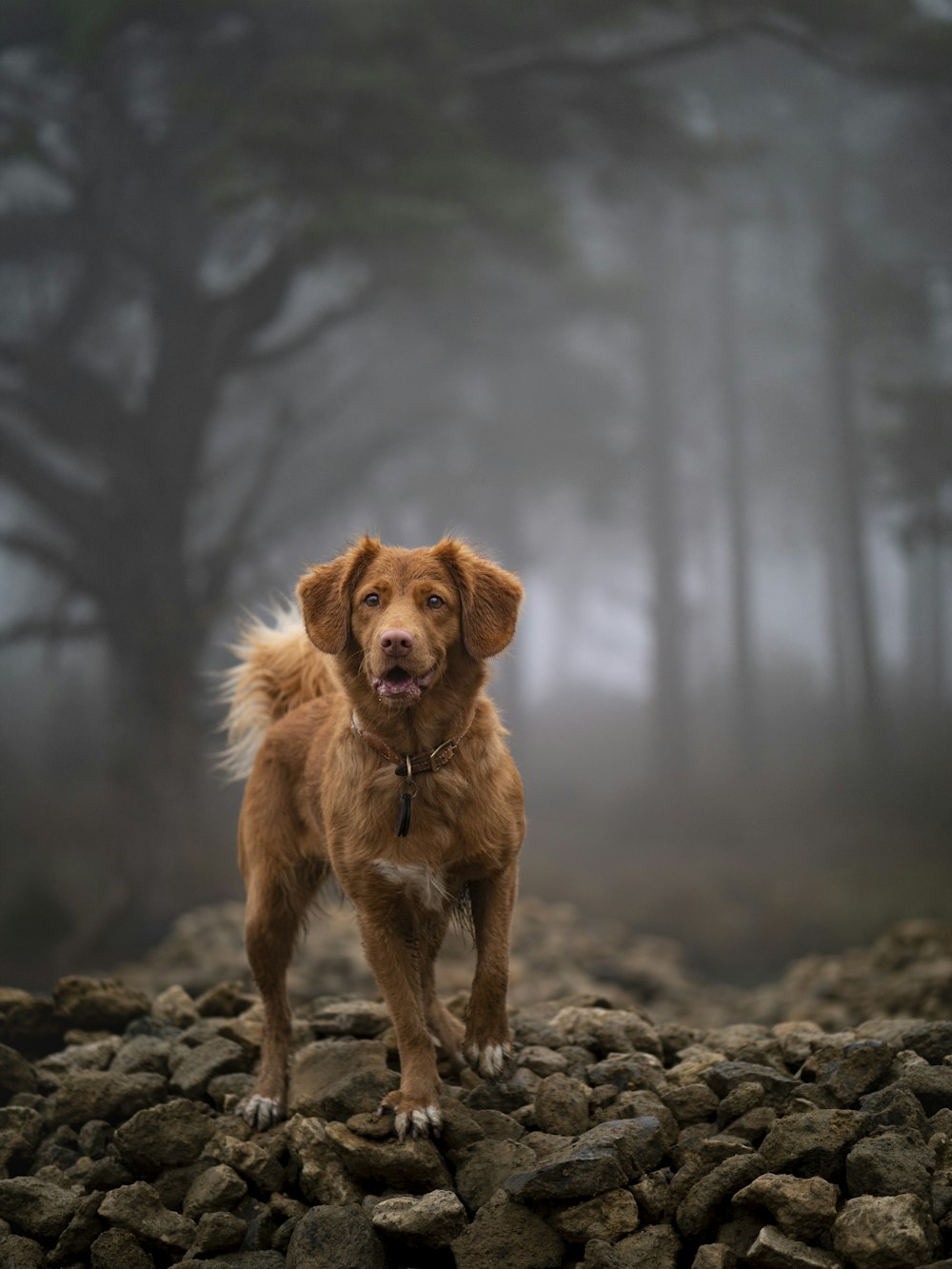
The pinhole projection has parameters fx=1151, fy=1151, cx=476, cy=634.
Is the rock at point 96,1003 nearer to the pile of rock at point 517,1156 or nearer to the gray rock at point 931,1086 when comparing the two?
the pile of rock at point 517,1156

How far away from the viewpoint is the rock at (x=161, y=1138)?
4.28m

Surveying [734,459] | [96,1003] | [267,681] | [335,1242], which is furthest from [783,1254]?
[734,459]

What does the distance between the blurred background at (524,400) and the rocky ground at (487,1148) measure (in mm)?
6416

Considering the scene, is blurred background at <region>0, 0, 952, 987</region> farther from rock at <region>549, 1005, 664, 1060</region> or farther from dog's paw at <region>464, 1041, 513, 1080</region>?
dog's paw at <region>464, 1041, 513, 1080</region>

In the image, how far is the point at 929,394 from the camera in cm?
1433

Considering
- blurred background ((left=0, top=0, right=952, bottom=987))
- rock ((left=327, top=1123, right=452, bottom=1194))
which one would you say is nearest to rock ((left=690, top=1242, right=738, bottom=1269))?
rock ((left=327, top=1123, right=452, bottom=1194))

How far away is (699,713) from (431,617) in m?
13.4

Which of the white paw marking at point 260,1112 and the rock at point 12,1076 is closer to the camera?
the white paw marking at point 260,1112

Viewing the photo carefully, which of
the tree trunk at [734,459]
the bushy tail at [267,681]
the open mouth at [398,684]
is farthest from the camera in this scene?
the tree trunk at [734,459]

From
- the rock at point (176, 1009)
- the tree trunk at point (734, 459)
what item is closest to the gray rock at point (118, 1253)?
the rock at point (176, 1009)

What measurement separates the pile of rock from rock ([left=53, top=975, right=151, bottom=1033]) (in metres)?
0.44

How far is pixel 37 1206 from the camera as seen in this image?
160 inches

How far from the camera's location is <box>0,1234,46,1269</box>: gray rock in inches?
153

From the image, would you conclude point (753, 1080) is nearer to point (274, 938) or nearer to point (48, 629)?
point (274, 938)
